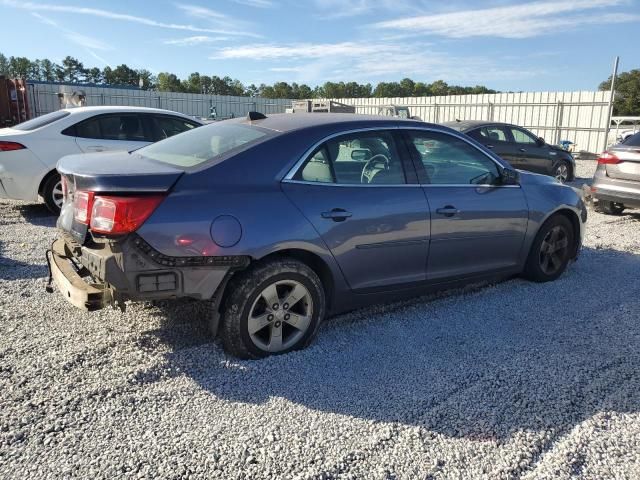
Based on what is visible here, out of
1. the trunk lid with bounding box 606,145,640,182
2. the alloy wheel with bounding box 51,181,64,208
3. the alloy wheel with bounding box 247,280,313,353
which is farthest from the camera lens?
the trunk lid with bounding box 606,145,640,182

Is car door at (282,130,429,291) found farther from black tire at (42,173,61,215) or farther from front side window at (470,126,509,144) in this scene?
front side window at (470,126,509,144)

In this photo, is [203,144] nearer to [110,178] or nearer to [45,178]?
[110,178]

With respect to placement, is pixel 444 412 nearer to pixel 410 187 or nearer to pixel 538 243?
pixel 410 187

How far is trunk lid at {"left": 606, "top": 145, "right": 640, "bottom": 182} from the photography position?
8.32 m

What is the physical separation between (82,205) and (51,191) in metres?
4.90

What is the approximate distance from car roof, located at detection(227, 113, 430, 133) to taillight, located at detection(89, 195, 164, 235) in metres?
1.15

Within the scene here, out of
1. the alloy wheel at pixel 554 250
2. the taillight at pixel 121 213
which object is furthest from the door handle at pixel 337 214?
the alloy wheel at pixel 554 250

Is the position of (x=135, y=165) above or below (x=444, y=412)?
above

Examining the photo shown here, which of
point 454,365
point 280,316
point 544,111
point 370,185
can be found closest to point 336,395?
point 280,316

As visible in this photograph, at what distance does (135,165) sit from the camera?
11.9 feet

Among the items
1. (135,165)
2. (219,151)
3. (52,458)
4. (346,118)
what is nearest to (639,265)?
(346,118)

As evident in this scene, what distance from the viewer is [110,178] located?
3.22m

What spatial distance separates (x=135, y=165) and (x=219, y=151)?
56 cm

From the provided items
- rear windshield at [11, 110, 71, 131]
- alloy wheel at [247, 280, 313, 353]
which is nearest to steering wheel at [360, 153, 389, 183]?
alloy wheel at [247, 280, 313, 353]
